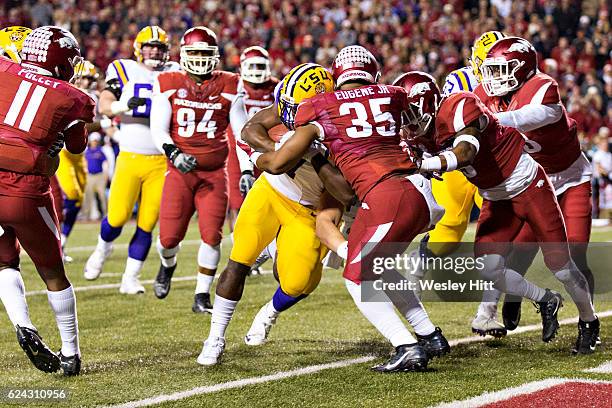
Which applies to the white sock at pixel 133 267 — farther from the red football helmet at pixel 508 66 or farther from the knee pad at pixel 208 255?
the red football helmet at pixel 508 66

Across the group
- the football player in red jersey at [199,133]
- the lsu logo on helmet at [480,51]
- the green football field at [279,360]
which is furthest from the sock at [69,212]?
the lsu logo on helmet at [480,51]

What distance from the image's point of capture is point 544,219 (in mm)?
4855

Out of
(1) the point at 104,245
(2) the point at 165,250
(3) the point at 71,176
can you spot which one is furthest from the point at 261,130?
(3) the point at 71,176

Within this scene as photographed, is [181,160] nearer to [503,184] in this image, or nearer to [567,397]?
[503,184]

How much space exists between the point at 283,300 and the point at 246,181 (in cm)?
113

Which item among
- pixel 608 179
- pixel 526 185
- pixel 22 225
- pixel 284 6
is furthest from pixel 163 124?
pixel 284 6

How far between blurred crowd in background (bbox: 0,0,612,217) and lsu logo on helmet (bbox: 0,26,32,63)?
33.8ft

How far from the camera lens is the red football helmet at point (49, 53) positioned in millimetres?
4441

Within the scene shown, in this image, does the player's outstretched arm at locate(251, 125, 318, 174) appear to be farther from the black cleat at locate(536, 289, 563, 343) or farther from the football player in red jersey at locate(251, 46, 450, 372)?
the black cleat at locate(536, 289, 563, 343)

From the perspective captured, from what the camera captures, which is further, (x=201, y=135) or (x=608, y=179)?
(x=608, y=179)

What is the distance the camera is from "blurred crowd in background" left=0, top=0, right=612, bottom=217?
1658 cm

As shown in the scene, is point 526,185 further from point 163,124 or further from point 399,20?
point 399,20

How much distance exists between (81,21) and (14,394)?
15.7 m

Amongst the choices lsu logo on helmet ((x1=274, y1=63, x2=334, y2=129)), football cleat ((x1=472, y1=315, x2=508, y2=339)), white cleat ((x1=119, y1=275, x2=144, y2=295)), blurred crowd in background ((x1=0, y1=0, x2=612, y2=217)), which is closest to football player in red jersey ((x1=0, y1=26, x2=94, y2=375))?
lsu logo on helmet ((x1=274, y1=63, x2=334, y2=129))
